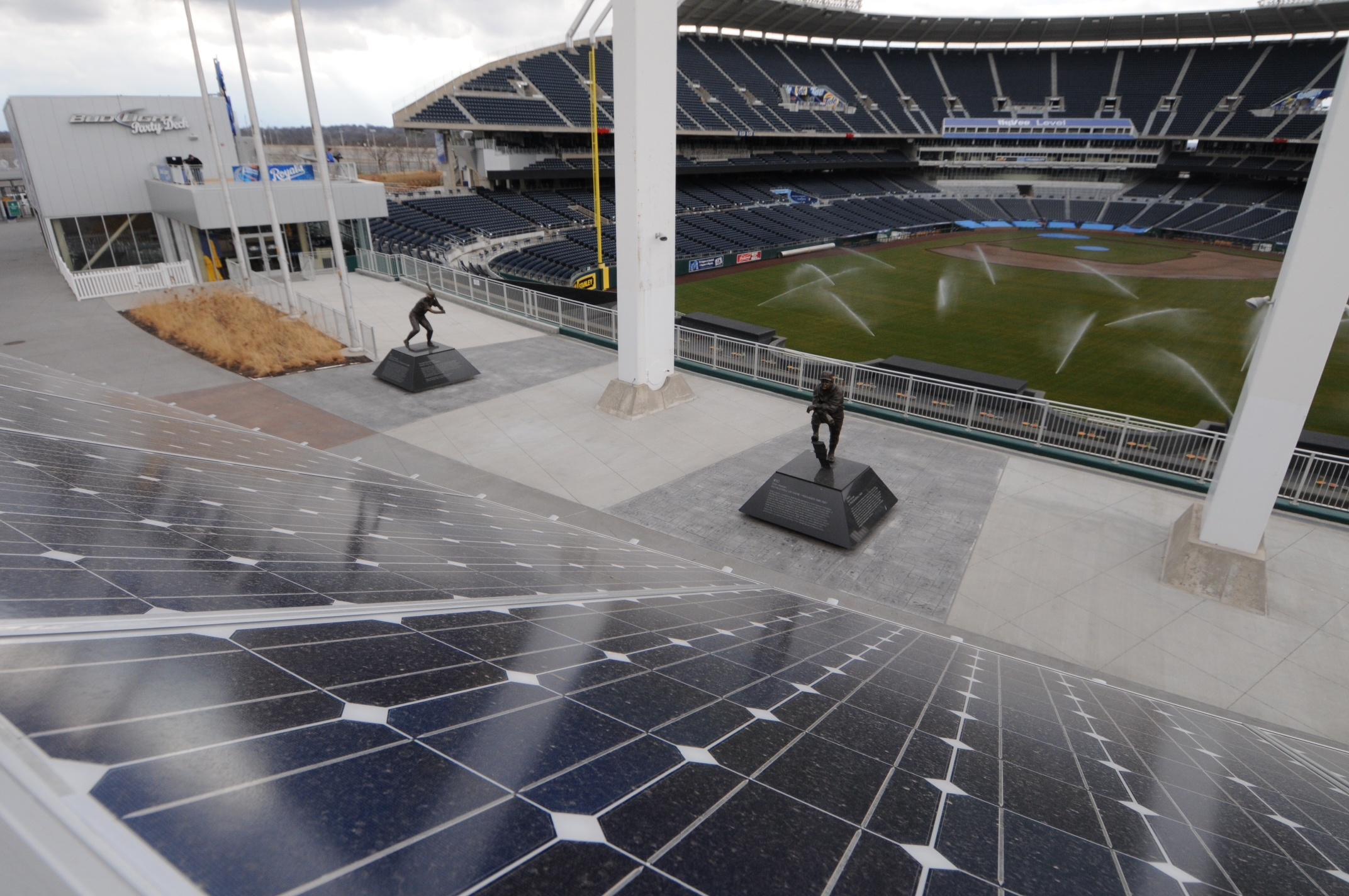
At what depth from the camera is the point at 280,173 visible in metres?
29.1

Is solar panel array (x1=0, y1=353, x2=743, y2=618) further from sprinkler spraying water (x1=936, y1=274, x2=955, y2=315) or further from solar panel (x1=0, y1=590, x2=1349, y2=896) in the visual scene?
sprinkler spraying water (x1=936, y1=274, x2=955, y2=315)

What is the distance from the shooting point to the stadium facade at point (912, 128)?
51.6m

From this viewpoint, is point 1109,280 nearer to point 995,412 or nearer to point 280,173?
point 995,412

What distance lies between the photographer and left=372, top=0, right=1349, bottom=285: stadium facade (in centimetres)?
5159

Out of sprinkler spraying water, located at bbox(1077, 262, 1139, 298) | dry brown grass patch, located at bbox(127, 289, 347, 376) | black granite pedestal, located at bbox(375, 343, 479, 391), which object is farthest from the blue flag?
sprinkler spraying water, located at bbox(1077, 262, 1139, 298)

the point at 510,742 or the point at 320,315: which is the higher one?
the point at 510,742

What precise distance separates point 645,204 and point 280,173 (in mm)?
22029

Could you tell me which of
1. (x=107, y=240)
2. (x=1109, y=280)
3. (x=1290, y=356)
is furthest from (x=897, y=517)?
(x=1109, y=280)

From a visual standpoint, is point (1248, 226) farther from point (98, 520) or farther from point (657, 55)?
point (98, 520)

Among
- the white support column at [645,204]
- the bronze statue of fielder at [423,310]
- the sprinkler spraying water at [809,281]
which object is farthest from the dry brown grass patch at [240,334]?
the sprinkler spraying water at [809,281]

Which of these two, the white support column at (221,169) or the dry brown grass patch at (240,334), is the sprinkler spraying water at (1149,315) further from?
the white support column at (221,169)

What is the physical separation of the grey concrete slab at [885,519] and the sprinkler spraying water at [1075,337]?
56.2 feet

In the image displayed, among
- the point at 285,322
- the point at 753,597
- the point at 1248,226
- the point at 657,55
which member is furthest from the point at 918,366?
the point at 1248,226

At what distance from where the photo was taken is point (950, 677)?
22.0 ft
